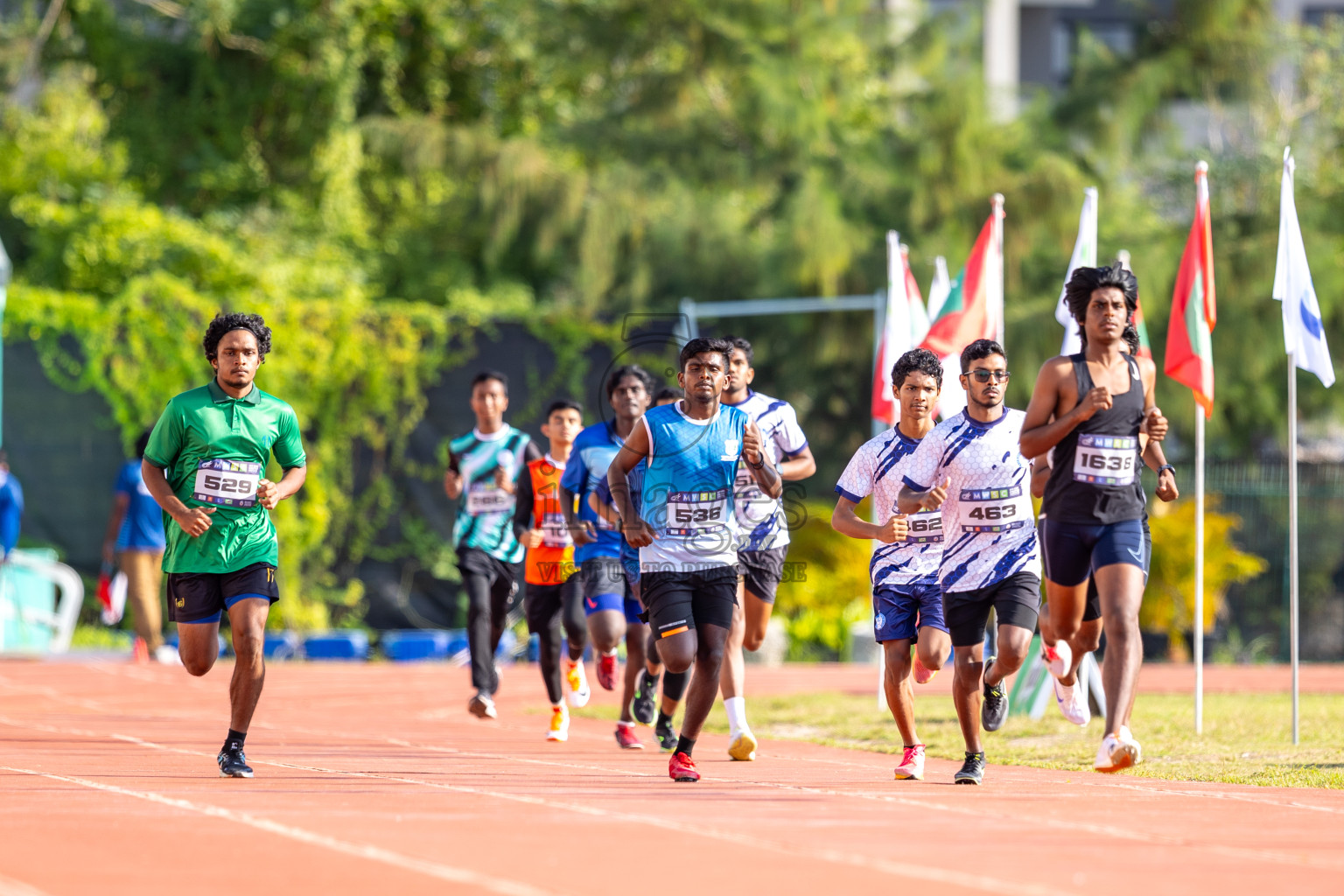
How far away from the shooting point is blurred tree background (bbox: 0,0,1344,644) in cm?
1866

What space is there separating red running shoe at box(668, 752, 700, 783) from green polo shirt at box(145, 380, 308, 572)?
212cm

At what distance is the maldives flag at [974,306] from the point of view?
11609mm

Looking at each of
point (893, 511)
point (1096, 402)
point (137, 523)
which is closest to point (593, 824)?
point (893, 511)

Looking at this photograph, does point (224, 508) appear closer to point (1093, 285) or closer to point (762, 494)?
point (762, 494)

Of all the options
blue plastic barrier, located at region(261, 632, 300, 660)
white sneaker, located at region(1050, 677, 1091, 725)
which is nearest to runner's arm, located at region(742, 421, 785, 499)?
white sneaker, located at region(1050, 677, 1091, 725)

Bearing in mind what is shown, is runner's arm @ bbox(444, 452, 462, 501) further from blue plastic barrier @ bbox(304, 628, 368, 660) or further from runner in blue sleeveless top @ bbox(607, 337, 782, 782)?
blue plastic barrier @ bbox(304, 628, 368, 660)

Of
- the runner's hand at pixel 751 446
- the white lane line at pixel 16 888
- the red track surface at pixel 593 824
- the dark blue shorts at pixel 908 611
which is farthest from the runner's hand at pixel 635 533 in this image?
the white lane line at pixel 16 888

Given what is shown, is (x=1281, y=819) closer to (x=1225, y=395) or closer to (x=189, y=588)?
(x=189, y=588)

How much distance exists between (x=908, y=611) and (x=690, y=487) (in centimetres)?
125

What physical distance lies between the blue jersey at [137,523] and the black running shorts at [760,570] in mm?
8210

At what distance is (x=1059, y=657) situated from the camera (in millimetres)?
8812

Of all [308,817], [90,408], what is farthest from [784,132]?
[308,817]

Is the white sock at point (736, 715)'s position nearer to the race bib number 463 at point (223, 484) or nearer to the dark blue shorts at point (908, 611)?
the dark blue shorts at point (908, 611)

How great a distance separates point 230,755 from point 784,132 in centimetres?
1452
